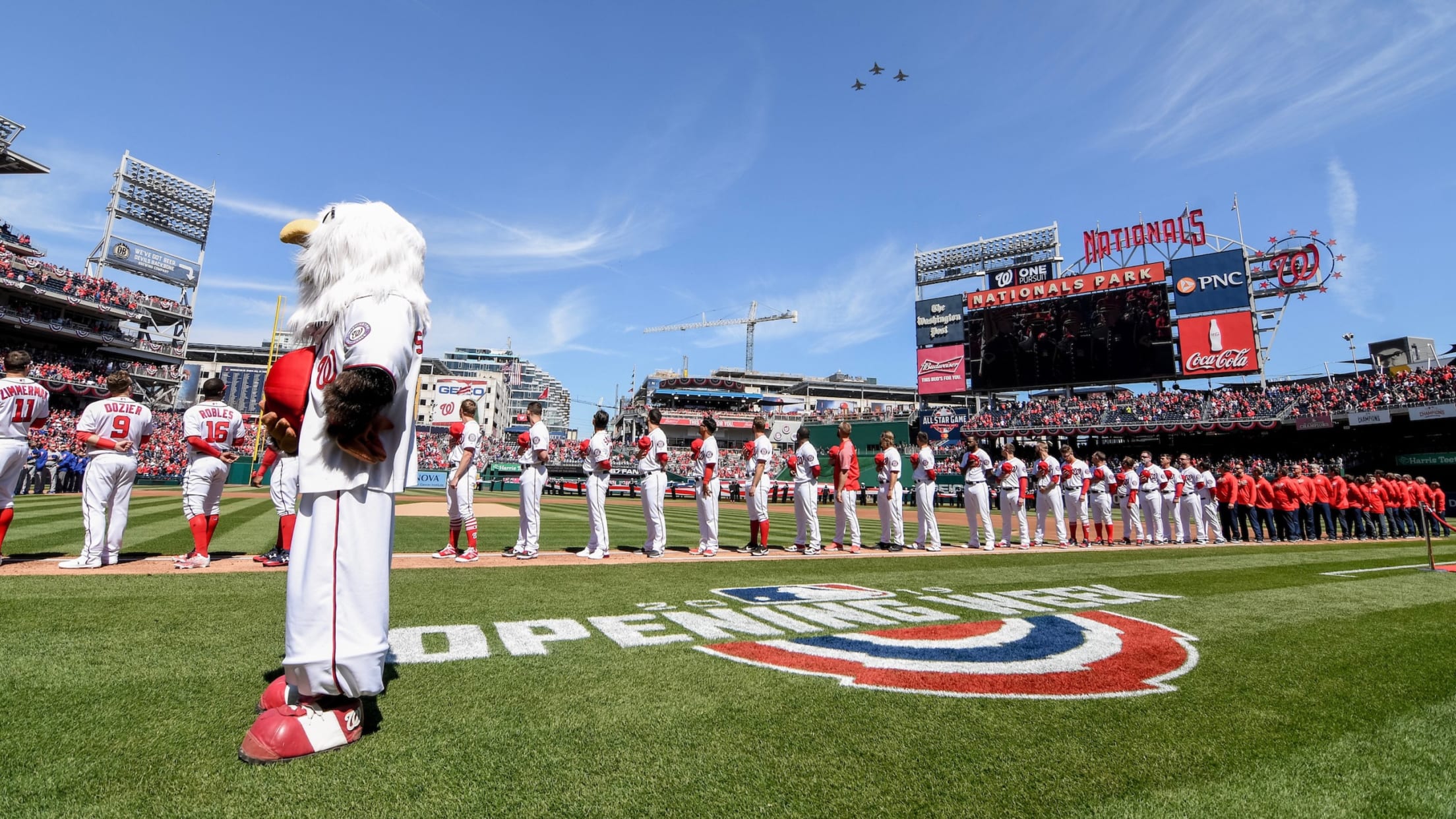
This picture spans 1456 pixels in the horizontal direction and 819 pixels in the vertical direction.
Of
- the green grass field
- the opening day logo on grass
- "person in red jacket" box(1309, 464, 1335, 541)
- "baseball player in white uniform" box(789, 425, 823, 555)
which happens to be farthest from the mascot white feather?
"person in red jacket" box(1309, 464, 1335, 541)

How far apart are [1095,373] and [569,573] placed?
3949 centimetres

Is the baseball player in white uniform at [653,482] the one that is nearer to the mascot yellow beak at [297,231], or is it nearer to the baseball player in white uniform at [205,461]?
the baseball player in white uniform at [205,461]

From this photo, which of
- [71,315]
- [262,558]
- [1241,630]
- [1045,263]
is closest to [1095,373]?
[1045,263]

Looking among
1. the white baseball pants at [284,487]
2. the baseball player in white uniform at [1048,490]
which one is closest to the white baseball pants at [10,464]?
the white baseball pants at [284,487]

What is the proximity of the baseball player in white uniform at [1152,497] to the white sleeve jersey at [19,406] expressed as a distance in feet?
59.4

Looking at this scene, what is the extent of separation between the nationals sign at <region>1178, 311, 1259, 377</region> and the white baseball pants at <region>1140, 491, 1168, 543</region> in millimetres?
26659

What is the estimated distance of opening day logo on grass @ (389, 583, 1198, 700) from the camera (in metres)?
3.19

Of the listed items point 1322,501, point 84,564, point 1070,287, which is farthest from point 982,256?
point 84,564

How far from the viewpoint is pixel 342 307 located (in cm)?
254

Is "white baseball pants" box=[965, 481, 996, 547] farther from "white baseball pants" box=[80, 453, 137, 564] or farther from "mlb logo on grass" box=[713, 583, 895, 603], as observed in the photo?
"white baseball pants" box=[80, 453, 137, 564]

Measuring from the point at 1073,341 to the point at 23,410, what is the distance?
43.1 metres

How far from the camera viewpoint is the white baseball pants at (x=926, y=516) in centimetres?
1101

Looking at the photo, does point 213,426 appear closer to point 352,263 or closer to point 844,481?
point 352,263

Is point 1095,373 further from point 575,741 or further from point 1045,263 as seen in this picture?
point 575,741
